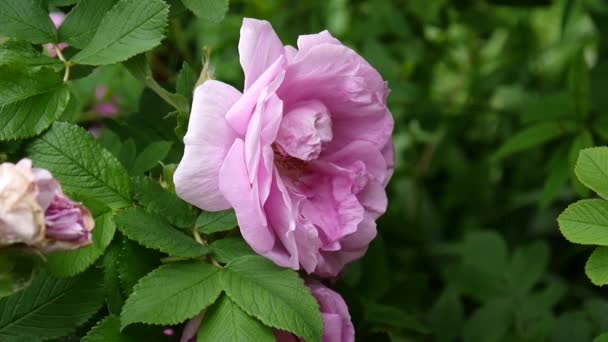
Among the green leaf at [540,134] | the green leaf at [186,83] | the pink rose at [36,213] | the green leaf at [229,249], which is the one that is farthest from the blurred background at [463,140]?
the pink rose at [36,213]

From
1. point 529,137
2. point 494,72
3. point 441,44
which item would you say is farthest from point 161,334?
point 441,44

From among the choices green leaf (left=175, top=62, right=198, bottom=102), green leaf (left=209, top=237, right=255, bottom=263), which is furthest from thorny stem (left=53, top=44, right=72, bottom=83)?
green leaf (left=209, top=237, right=255, bottom=263)

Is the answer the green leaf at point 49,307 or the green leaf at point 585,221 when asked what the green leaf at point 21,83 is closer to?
the green leaf at point 49,307

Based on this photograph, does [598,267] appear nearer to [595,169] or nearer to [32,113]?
[595,169]

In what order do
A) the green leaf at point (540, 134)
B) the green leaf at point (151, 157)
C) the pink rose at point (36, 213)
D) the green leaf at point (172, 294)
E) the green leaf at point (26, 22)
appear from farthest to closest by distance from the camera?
the green leaf at point (540, 134) → the green leaf at point (151, 157) → the green leaf at point (26, 22) → the green leaf at point (172, 294) → the pink rose at point (36, 213)

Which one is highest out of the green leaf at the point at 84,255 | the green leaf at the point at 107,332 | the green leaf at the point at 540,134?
the green leaf at the point at 84,255

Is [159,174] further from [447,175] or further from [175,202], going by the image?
[447,175]

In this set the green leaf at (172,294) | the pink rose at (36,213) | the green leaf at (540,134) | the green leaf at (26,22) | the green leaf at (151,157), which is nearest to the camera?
the pink rose at (36,213)
